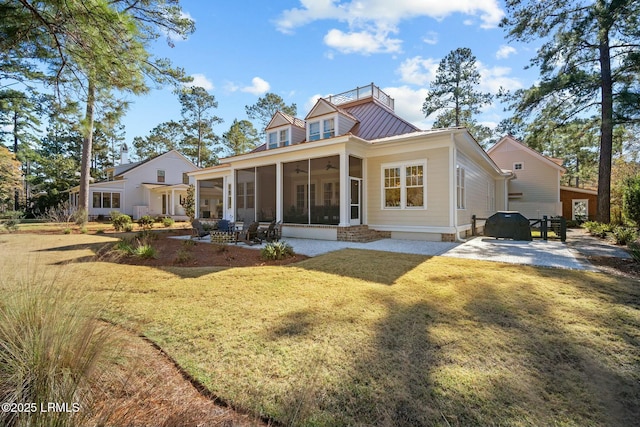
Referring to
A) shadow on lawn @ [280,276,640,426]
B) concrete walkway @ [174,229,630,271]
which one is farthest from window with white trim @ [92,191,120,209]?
shadow on lawn @ [280,276,640,426]

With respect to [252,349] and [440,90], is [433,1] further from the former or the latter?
[440,90]

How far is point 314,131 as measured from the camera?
13.6m

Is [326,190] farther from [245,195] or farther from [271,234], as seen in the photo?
[245,195]

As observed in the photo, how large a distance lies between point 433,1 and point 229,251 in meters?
10.6

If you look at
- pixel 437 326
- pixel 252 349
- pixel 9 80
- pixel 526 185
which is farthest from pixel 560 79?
pixel 9 80

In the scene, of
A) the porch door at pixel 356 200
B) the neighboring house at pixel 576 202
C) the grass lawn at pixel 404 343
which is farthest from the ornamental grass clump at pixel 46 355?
the neighboring house at pixel 576 202

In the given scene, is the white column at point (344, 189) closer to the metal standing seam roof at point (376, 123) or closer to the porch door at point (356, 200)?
the porch door at point (356, 200)

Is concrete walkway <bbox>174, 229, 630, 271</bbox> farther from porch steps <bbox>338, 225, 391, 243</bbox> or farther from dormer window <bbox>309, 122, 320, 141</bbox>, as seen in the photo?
dormer window <bbox>309, 122, 320, 141</bbox>

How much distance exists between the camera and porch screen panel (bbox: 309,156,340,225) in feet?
37.7

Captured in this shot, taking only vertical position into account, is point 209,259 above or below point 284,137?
below

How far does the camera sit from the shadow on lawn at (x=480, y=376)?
6.44 feet

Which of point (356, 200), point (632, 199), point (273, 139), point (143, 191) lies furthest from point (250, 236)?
point (143, 191)

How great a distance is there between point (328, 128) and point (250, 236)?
6.19 meters

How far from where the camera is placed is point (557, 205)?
72.7ft
